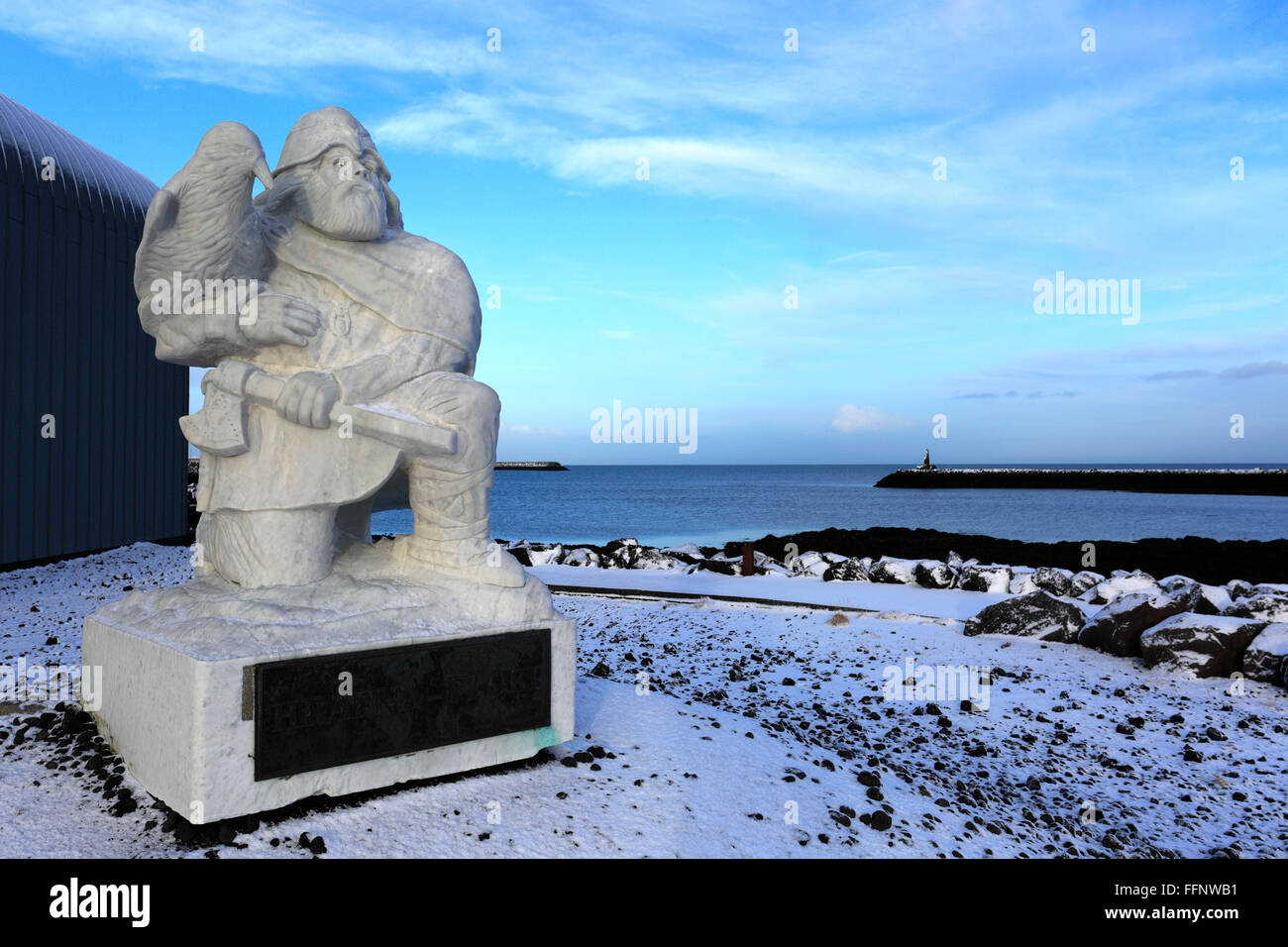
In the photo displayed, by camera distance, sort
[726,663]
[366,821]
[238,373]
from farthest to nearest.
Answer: [726,663], [238,373], [366,821]

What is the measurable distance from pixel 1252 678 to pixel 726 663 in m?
3.49

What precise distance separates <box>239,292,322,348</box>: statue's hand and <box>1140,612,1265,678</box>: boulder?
Result: 233 inches

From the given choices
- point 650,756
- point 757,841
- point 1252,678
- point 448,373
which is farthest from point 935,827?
point 1252,678

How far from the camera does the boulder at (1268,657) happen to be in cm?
546

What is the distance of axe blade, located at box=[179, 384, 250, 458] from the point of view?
3205 millimetres

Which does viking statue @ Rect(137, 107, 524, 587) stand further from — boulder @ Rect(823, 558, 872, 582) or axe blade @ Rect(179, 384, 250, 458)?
boulder @ Rect(823, 558, 872, 582)

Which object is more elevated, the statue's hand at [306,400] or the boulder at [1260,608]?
the statue's hand at [306,400]

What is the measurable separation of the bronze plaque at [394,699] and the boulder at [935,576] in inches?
274

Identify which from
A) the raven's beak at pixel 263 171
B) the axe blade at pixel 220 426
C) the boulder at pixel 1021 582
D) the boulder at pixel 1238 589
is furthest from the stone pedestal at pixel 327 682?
the boulder at pixel 1238 589

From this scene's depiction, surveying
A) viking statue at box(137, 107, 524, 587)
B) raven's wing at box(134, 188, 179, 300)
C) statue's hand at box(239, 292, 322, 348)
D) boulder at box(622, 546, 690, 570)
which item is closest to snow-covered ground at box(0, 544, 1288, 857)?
viking statue at box(137, 107, 524, 587)

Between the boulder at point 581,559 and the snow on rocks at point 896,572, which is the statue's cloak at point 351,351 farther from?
the boulder at point 581,559
